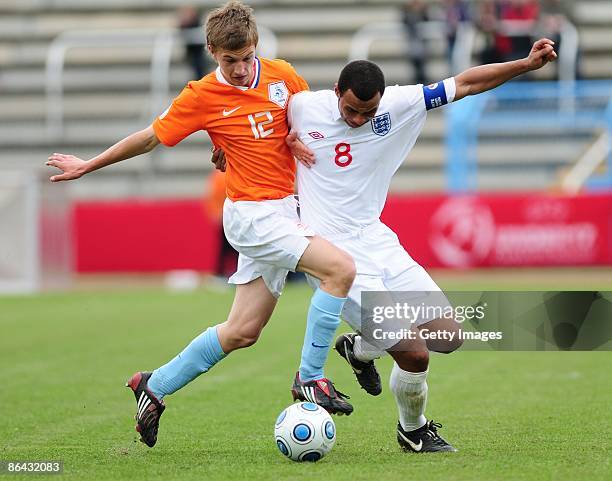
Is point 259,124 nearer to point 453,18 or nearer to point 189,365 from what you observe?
point 189,365

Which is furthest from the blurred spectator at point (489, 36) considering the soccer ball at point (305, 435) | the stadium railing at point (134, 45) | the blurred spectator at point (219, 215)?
the soccer ball at point (305, 435)

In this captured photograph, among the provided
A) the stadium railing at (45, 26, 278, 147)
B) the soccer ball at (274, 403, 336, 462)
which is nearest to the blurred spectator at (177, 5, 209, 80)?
the stadium railing at (45, 26, 278, 147)

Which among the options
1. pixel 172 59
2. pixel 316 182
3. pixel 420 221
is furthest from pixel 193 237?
pixel 316 182

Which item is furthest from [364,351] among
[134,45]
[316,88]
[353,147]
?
[134,45]

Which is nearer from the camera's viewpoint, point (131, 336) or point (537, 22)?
point (131, 336)

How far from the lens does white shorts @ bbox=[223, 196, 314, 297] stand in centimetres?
616

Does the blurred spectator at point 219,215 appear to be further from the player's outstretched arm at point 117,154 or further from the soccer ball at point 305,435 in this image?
the soccer ball at point 305,435

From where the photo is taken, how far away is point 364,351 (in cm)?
661

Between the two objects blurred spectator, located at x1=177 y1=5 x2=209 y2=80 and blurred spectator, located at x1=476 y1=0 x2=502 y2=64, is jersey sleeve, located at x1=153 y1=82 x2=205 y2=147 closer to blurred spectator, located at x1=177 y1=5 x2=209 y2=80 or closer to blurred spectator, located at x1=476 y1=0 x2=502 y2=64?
blurred spectator, located at x1=476 y1=0 x2=502 y2=64

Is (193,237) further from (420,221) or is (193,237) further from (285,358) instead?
(285,358)

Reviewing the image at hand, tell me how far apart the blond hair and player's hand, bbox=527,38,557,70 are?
1423mm

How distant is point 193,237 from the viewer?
19359 mm

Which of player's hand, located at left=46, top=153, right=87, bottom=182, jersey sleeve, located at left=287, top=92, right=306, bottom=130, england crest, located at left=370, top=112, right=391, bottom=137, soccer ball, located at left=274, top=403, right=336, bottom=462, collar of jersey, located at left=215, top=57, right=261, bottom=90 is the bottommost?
soccer ball, located at left=274, top=403, right=336, bottom=462

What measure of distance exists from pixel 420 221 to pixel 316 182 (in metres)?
12.5
